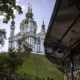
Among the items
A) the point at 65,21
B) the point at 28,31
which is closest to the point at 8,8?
the point at 65,21

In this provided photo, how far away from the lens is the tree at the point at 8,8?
32.0 ft

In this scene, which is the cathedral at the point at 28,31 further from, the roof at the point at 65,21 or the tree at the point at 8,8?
the roof at the point at 65,21

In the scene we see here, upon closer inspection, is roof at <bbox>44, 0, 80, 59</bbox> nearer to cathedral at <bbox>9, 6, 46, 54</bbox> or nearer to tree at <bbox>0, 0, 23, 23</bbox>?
tree at <bbox>0, 0, 23, 23</bbox>

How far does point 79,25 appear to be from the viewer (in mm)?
4867

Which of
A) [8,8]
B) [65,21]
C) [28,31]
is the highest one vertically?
[28,31]

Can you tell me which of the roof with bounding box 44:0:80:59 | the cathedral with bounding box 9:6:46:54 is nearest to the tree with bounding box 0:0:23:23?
the roof with bounding box 44:0:80:59

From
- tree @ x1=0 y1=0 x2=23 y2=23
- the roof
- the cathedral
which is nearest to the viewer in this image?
the roof

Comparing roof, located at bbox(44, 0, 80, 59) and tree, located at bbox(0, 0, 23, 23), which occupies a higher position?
tree, located at bbox(0, 0, 23, 23)

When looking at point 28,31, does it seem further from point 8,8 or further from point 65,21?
point 65,21

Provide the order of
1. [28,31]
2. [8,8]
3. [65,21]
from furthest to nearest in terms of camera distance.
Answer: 1. [28,31]
2. [8,8]
3. [65,21]

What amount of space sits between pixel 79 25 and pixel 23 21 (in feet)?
346

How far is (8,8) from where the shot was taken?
10234 millimetres

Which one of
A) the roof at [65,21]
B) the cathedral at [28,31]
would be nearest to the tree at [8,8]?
the roof at [65,21]

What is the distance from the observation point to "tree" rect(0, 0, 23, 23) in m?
9.74
